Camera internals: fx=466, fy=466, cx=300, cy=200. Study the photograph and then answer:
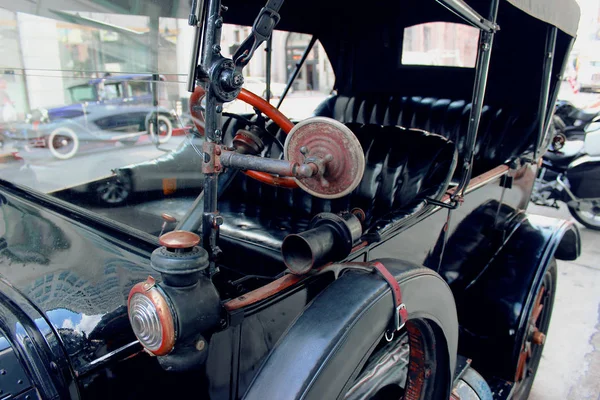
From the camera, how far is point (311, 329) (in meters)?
1.06

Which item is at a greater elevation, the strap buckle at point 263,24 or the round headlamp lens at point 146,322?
the strap buckle at point 263,24

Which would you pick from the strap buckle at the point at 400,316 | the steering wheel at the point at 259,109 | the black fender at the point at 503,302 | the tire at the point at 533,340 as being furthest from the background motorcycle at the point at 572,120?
the strap buckle at the point at 400,316

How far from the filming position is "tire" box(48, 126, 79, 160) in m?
1.60

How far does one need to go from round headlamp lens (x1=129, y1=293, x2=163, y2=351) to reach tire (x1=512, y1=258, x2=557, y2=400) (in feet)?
5.77

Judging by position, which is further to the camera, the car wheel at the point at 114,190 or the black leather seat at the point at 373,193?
the black leather seat at the point at 373,193

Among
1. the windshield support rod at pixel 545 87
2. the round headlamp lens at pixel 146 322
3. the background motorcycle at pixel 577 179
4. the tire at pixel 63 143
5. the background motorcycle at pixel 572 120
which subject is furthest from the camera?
the background motorcycle at pixel 572 120

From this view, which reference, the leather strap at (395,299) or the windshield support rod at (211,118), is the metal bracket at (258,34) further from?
the leather strap at (395,299)

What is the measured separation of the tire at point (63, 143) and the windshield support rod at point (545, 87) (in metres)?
2.12

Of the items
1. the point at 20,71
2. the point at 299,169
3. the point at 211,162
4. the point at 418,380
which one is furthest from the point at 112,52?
the point at 418,380

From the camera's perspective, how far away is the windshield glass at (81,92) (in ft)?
5.48

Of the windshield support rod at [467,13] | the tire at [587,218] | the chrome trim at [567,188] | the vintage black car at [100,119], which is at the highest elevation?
the windshield support rod at [467,13]

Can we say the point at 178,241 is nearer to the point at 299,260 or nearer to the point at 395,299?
the point at 299,260

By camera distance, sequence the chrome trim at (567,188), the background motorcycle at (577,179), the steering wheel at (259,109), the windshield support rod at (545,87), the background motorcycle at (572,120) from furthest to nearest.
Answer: the background motorcycle at (572,120), the chrome trim at (567,188), the background motorcycle at (577,179), the windshield support rod at (545,87), the steering wheel at (259,109)

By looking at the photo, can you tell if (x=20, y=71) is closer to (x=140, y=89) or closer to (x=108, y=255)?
(x=140, y=89)
